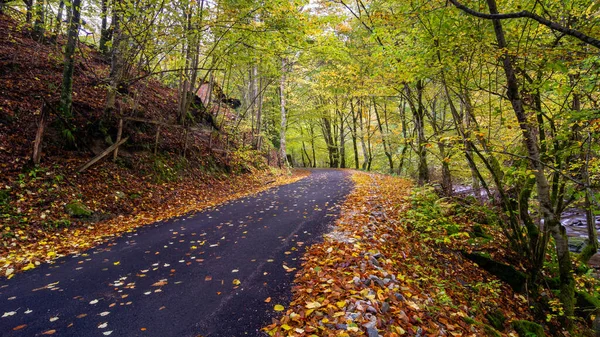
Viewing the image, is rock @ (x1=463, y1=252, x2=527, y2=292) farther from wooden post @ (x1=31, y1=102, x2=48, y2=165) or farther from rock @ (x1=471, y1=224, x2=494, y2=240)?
wooden post @ (x1=31, y1=102, x2=48, y2=165)

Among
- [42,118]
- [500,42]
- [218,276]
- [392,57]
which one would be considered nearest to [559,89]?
[500,42]

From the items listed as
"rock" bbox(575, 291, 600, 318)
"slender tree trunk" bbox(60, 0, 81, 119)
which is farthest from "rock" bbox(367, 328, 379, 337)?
"slender tree trunk" bbox(60, 0, 81, 119)

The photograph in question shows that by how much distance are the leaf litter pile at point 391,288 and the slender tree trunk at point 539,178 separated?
2.67ft

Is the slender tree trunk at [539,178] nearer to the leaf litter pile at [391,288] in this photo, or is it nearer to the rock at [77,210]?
the leaf litter pile at [391,288]

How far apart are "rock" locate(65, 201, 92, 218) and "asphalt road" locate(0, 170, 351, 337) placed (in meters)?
1.81

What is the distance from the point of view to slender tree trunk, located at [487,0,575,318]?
4.59m

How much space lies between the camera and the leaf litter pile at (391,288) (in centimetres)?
328

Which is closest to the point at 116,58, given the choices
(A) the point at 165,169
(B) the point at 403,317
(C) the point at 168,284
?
(A) the point at 165,169

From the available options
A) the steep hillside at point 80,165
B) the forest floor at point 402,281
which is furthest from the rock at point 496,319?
the steep hillside at point 80,165

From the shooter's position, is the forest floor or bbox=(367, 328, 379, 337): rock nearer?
bbox=(367, 328, 379, 337): rock

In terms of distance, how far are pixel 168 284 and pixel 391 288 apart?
3.35 metres

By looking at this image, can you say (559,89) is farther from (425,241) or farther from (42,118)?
(42,118)

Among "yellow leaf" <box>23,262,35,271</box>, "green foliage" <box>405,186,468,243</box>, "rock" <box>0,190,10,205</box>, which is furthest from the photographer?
"green foliage" <box>405,186,468,243</box>

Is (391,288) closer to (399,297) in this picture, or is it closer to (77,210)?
(399,297)
